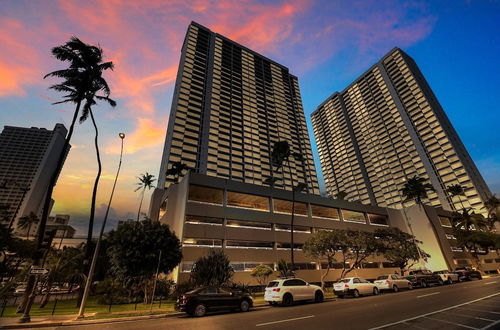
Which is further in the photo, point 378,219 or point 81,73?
point 378,219

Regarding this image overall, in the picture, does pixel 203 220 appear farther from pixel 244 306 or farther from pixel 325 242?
pixel 244 306

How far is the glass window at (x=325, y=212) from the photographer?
41.2m

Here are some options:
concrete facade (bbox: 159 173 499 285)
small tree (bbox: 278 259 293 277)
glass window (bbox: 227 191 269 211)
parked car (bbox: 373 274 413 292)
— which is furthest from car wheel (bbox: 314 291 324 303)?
glass window (bbox: 227 191 269 211)

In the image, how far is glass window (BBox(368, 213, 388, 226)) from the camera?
46934 mm

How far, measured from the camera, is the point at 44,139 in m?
148

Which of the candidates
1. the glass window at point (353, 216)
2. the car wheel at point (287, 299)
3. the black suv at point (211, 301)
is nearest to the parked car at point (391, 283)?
the car wheel at point (287, 299)

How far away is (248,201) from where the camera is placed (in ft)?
117

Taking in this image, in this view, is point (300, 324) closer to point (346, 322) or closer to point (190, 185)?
point (346, 322)

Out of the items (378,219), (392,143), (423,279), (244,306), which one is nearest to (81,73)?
(244,306)

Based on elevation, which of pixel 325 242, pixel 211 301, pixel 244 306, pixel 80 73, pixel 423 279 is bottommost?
pixel 244 306

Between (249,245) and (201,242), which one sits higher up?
(201,242)

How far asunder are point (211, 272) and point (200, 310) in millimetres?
9379

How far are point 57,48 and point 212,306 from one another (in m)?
23.2

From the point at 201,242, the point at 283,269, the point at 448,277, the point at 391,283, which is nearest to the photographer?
the point at 391,283
